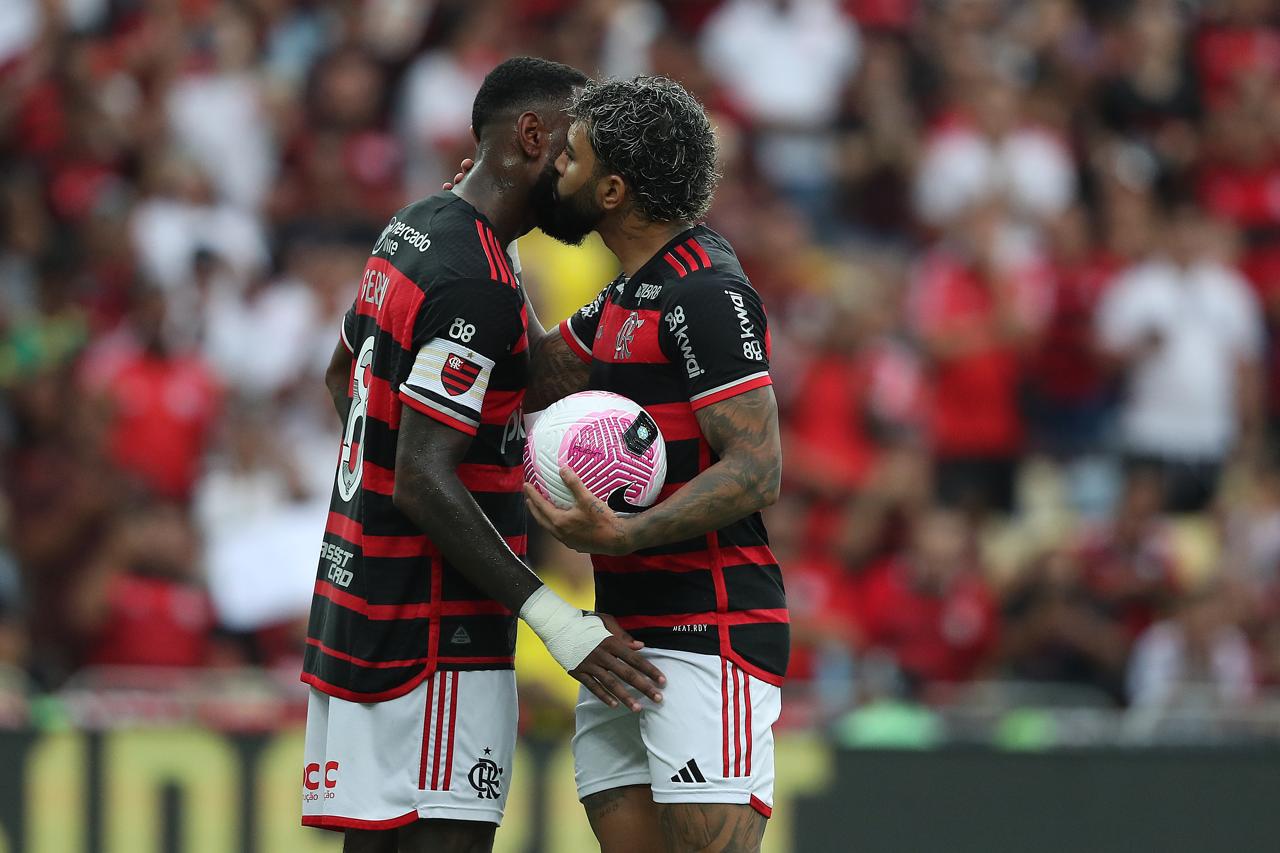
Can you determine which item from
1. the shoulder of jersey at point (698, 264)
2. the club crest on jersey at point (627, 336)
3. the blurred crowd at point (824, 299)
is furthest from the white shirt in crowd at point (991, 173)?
the club crest on jersey at point (627, 336)

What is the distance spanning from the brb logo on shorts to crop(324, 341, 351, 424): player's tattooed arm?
119 centimetres

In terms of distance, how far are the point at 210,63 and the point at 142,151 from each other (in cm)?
103

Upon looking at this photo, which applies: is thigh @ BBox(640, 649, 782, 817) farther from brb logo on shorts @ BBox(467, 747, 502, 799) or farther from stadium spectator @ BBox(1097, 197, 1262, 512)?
stadium spectator @ BBox(1097, 197, 1262, 512)

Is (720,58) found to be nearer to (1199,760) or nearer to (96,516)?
(96,516)

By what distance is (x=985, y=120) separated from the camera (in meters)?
12.2

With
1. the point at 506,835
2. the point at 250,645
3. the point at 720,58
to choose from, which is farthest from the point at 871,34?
the point at 506,835

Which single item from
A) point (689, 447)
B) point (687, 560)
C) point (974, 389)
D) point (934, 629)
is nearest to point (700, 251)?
point (689, 447)

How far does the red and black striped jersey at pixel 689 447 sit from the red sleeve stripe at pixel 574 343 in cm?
22

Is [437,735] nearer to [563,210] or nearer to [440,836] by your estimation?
[440,836]

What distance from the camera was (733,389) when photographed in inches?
178

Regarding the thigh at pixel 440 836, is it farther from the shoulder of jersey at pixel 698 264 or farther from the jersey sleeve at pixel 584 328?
the shoulder of jersey at pixel 698 264

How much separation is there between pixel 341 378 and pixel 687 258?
133 centimetres

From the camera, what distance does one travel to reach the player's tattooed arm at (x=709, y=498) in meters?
4.48

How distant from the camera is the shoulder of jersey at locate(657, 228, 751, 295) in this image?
4609mm
